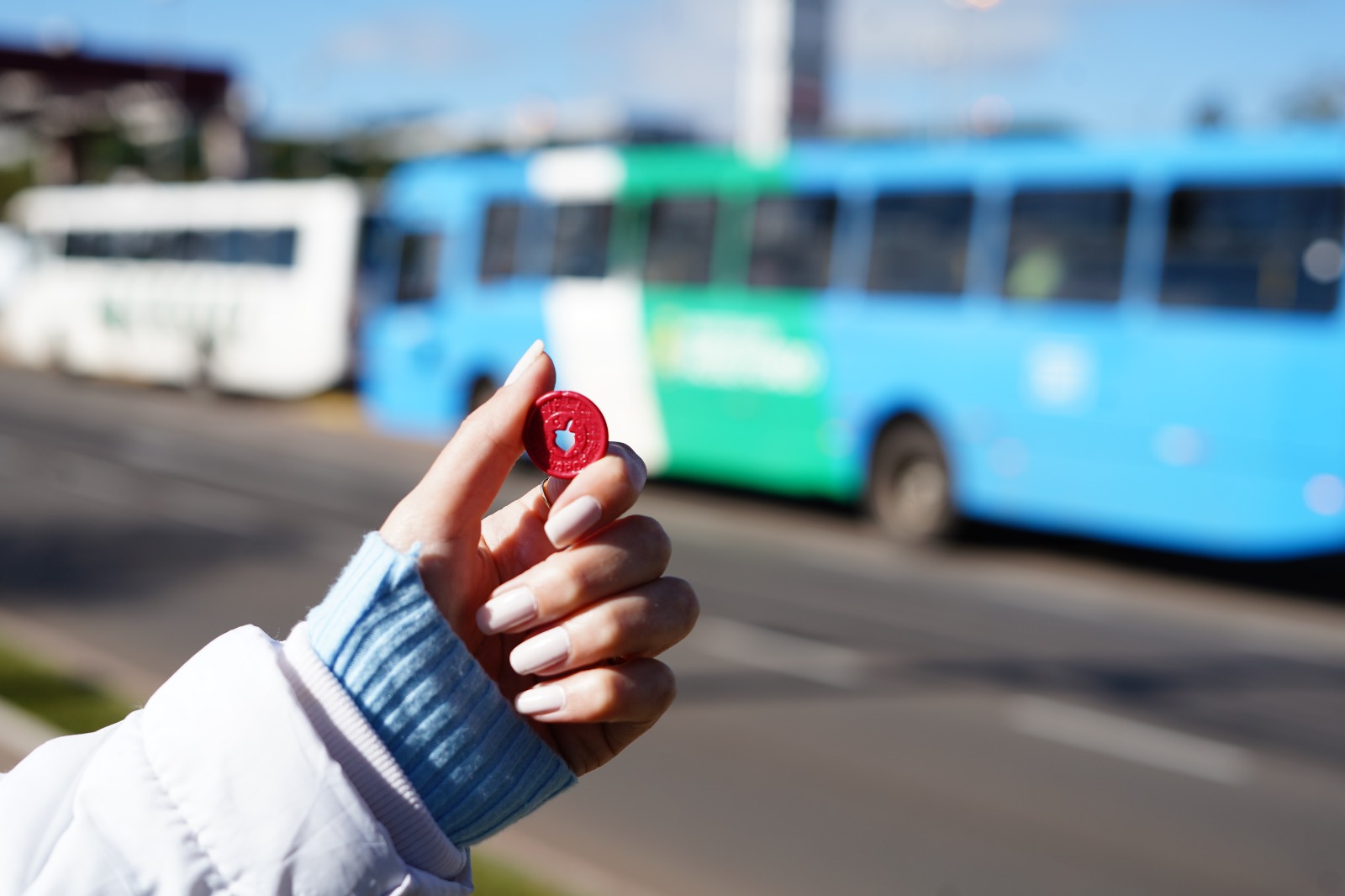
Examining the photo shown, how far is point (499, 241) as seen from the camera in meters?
15.9

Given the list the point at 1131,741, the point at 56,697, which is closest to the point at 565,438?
the point at 56,697

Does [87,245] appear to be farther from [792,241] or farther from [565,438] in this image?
[565,438]

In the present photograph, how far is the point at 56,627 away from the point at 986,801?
491cm

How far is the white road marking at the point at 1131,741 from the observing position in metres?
6.49

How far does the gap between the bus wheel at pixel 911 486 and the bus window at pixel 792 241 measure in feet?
5.36

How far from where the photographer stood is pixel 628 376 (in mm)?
14539

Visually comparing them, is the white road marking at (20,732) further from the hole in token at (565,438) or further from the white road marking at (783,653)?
the hole in token at (565,438)

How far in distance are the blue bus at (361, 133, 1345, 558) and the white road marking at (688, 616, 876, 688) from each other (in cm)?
350

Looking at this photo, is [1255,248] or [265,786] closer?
[265,786]

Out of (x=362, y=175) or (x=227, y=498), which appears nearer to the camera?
(x=227, y=498)

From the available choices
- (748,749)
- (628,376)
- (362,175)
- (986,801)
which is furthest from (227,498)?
(362,175)

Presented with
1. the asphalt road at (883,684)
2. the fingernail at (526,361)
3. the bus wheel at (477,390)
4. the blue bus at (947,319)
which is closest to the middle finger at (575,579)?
the fingernail at (526,361)

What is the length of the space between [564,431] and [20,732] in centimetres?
435

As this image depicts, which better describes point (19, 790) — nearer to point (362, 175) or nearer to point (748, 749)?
point (748, 749)
